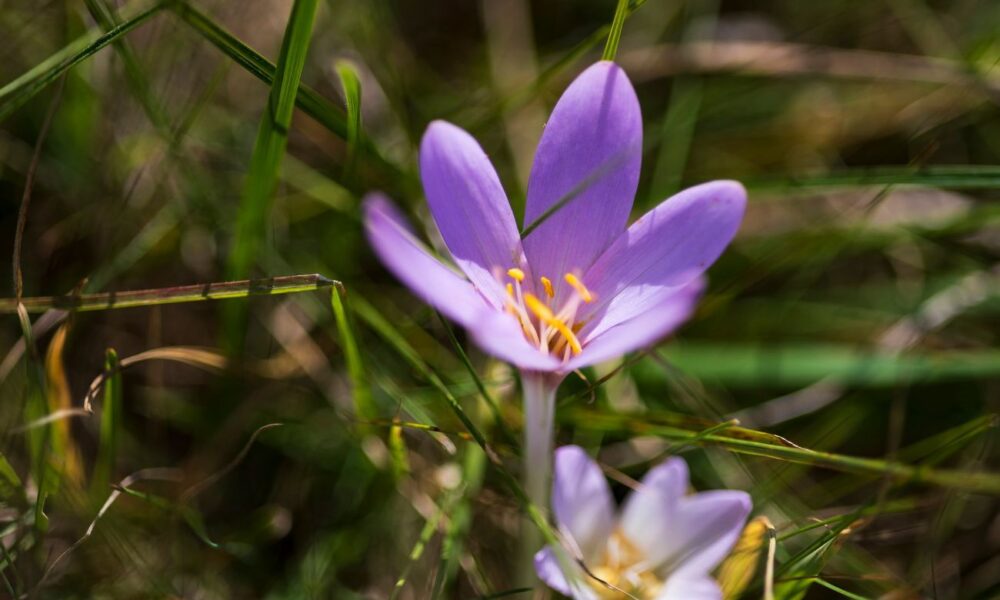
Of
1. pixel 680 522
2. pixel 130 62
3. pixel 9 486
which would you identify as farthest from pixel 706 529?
pixel 130 62

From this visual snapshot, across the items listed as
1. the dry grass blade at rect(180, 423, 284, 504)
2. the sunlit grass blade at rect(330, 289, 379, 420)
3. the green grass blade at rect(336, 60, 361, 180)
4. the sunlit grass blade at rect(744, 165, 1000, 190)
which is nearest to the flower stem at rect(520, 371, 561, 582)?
the sunlit grass blade at rect(330, 289, 379, 420)

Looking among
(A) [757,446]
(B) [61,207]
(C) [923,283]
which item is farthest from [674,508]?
(B) [61,207]

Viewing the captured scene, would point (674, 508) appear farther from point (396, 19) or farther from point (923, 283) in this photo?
point (396, 19)

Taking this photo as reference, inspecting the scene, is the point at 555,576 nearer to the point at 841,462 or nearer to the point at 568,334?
the point at 568,334

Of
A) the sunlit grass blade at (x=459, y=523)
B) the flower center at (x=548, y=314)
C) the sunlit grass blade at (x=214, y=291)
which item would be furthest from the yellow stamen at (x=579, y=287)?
the sunlit grass blade at (x=459, y=523)

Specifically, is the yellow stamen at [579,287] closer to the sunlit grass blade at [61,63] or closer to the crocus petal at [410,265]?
the crocus petal at [410,265]
